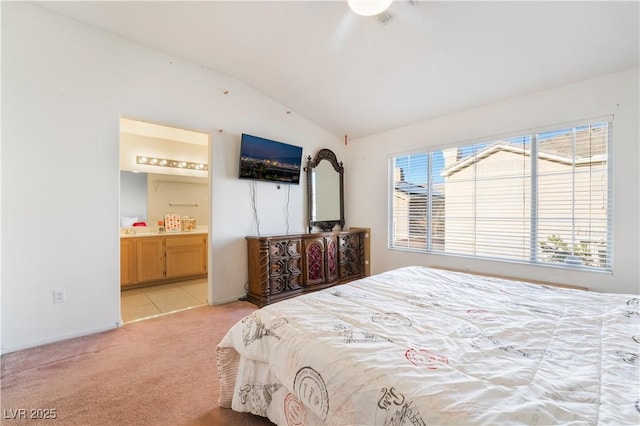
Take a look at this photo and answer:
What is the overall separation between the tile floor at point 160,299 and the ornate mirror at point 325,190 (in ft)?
6.31

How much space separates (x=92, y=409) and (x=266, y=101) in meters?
3.51

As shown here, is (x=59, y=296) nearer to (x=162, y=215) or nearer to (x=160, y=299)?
(x=160, y=299)

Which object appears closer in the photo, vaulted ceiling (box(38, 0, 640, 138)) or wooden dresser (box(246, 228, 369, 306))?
vaulted ceiling (box(38, 0, 640, 138))

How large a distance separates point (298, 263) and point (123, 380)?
209 centimetres

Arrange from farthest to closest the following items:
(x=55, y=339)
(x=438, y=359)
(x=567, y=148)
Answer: (x=567, y=148), (x=55, y=339), (x=438, y=359)

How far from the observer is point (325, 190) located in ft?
14.4

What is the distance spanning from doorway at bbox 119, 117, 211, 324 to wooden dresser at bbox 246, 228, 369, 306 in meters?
0.81

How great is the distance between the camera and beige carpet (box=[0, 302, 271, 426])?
148 centimetres

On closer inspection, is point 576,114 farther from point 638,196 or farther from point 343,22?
point 343,22

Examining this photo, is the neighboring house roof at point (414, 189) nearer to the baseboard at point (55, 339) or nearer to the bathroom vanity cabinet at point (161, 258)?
the bathroom vanity cabinet at point (161, 258)

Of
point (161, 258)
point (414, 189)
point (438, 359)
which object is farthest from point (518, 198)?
point (161, 258)

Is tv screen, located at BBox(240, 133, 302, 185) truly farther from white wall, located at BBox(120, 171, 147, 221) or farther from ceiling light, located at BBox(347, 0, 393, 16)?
white wall, located at BBox(120, 171, 147, 221)

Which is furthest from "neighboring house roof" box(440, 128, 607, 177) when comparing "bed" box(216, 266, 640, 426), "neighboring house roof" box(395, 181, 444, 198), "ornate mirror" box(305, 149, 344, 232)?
"ornate mirror" box(305, 149, 344, 232)

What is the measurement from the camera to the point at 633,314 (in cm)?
134
